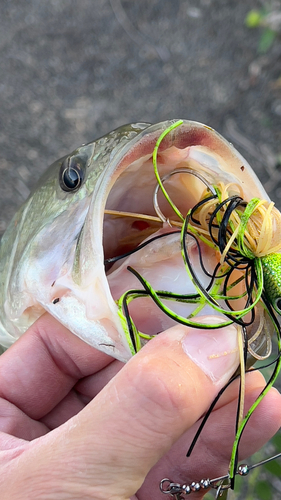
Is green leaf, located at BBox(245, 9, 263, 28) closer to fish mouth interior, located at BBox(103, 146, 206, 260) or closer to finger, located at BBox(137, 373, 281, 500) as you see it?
fish mouth interior, located at BBox(103, 146, 206, 260)

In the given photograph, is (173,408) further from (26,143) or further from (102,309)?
(26,143)

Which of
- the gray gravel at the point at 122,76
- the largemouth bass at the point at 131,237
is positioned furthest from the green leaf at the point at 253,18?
the largemouth bass at the point at 131,237

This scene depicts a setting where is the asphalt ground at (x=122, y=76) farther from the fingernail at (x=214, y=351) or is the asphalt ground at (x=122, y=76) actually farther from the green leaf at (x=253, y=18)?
the fingernail at (x=214, y=351)

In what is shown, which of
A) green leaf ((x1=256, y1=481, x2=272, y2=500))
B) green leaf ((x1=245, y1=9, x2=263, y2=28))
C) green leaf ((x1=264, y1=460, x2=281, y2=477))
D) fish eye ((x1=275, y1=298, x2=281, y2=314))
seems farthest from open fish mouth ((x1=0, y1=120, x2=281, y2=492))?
green leaf ((x1=245, y1=9, x2=263, y2=28))

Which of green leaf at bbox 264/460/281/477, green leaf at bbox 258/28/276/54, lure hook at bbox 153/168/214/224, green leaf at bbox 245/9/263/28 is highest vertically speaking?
green leaf at bbox 245/9/263/28

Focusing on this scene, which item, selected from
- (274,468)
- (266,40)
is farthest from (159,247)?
(266,40)

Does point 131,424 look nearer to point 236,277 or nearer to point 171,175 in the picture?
point 236,277
